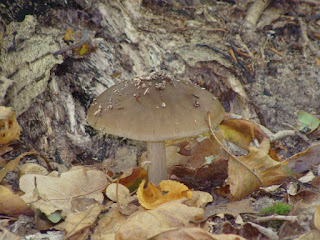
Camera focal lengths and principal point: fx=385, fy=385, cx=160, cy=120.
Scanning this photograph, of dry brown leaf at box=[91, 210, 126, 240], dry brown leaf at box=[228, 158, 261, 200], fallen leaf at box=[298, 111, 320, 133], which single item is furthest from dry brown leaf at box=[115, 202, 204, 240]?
fallen leaf at box=[298, 111, 320, 133]

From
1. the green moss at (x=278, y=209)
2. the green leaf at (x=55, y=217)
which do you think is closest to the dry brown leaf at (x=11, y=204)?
the green leaf at (x=55, y=217)

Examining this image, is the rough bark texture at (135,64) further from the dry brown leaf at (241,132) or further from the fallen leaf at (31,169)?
the dry brown leaf at (241,132)

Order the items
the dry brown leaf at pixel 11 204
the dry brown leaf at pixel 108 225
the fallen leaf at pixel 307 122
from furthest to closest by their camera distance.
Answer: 1. the fallen leaf at pixel 307 122
2. the dry brown leaf at pixel 11 204
3. the dry brown leaf at pixel 108 225

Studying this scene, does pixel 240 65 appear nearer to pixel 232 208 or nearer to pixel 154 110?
pixel 154 110

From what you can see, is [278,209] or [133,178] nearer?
[278,209]

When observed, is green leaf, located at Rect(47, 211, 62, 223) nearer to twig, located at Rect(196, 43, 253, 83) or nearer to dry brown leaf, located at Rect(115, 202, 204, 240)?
dry brown leaf, located at Rect(115, 202, 204, 240)

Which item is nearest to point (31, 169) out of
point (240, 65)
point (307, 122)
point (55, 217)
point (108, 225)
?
point (55, 217)
